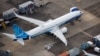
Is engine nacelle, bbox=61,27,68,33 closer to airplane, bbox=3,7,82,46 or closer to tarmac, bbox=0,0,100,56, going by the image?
airplane, bbox=3,7,82,46

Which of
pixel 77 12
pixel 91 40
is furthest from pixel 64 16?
pixel 91 40

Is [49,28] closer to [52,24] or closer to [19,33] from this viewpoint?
[52,24]

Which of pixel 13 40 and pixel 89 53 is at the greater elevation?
pixel 13 40

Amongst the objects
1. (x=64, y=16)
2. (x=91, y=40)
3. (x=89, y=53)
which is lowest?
(x=89, y=53)

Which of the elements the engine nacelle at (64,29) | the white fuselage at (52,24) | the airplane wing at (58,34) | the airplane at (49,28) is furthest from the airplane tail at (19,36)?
the engine nacelle at (64,29)

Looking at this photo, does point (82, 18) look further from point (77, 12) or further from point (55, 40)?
point (55, 40)

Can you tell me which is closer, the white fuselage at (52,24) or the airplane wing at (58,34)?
the airplane wing at (58,34)

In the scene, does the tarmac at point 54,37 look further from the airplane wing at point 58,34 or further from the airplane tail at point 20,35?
the airplane tail at point 20,35

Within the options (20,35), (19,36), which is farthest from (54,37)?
(19,36)
